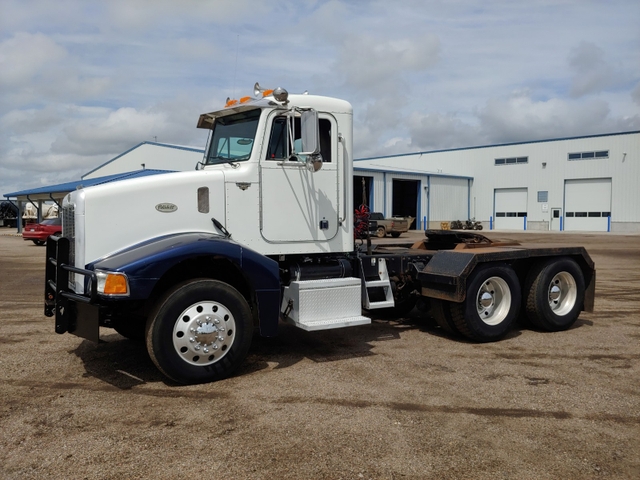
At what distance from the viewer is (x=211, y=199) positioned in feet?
20.1

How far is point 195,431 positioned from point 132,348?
298 cm

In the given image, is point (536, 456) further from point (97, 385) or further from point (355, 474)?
point (97, 385)

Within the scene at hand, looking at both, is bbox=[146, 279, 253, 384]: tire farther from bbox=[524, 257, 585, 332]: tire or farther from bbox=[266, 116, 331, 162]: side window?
bbox=[524, 257, 585, 332]: tire

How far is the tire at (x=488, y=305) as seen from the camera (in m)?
7.32

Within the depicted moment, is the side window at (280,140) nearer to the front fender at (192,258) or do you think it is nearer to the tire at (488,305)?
the front fender at (192,258)

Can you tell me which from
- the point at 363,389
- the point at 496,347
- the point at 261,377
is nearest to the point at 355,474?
the point at 363,389

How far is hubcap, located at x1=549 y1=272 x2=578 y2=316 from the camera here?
8352 mm

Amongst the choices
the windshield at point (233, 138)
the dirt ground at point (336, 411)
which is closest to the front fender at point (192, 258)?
the dirt ground at point (336, 411)

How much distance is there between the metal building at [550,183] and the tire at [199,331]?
133 feet

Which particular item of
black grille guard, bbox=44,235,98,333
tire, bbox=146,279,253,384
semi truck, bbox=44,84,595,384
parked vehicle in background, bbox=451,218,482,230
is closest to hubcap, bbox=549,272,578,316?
semi truck, bbox=44,84,595,384

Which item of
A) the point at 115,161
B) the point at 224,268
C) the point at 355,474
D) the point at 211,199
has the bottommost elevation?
the point at 355,474

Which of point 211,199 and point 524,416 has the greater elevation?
point 211,199

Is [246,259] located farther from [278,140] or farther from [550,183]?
[550,183]

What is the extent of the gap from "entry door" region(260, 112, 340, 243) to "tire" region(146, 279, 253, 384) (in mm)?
1049
